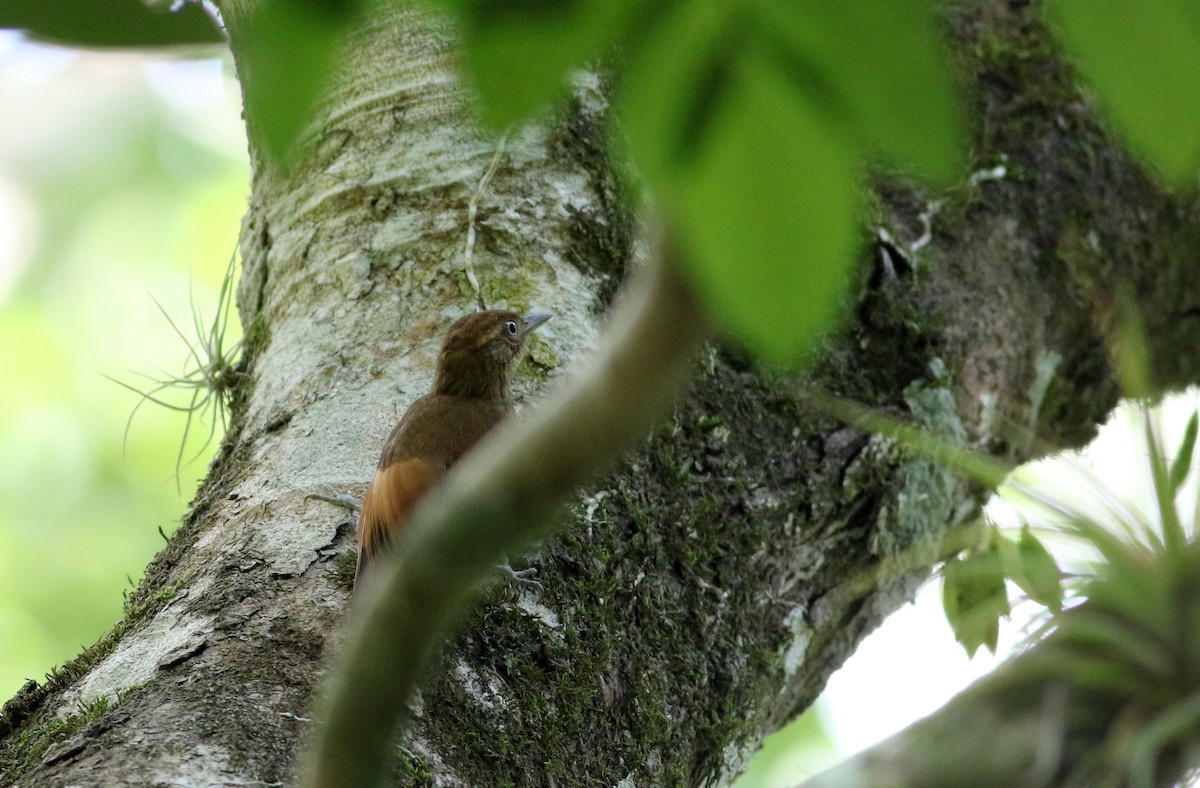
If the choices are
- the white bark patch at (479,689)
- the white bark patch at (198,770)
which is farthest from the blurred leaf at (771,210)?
the white bark patch at (479,689)

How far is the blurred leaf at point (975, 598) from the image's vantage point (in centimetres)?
325

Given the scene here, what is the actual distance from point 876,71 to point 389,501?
2044mm

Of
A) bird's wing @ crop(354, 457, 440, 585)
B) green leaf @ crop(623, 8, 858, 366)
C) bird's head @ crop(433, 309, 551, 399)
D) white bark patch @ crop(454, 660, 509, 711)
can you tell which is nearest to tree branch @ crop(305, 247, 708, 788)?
green leaf @ crop(623, 8, 858, 366)

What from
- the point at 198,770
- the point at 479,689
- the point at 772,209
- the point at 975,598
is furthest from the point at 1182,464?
the point at 772,209

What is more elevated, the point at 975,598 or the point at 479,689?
the point at 975,598

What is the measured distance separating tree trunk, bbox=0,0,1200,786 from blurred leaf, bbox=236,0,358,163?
0.87 metres

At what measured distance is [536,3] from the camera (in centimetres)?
83

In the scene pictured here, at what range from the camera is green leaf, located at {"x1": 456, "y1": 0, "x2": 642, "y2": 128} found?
2.64 feet

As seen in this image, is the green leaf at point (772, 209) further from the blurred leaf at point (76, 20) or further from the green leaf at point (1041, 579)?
the green leaf at point (1041, 579)

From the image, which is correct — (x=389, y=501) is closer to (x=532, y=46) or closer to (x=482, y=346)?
(x=482, y=346)

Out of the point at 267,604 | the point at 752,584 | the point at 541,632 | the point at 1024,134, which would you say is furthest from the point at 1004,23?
the point at 267,604

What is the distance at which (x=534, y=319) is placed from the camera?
10.0 ft

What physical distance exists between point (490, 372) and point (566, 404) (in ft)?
7.54

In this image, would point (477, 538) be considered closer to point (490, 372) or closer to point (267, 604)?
point (267, 604)
